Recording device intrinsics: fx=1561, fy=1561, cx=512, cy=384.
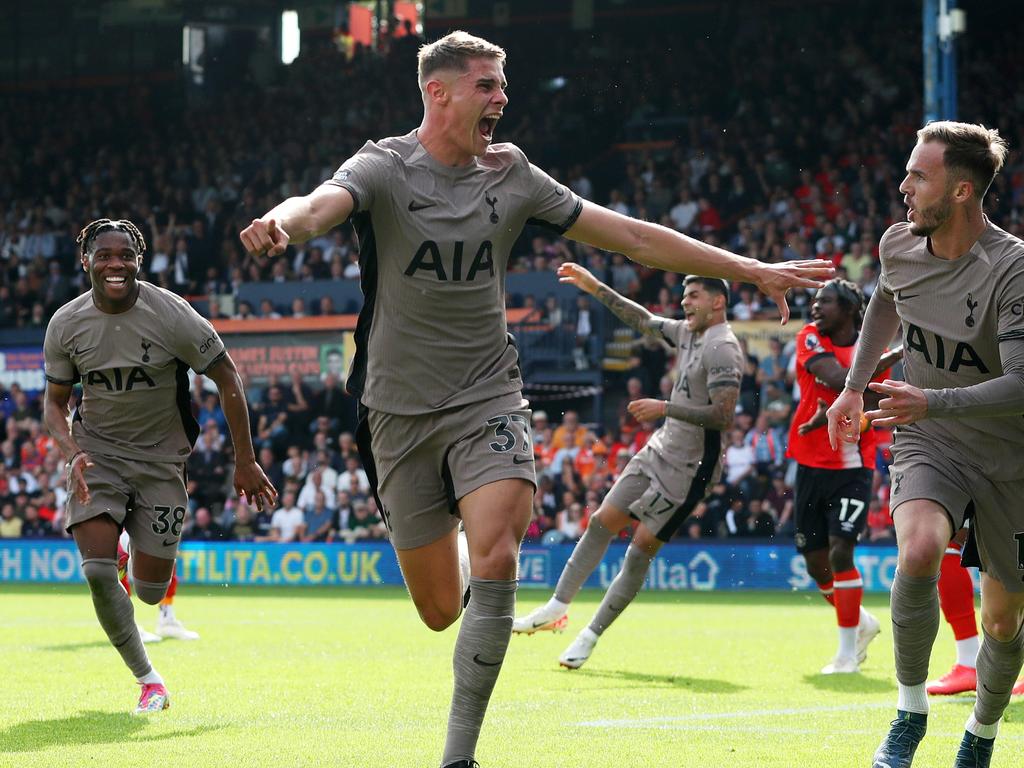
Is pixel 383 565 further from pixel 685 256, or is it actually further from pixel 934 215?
pixel 934 215

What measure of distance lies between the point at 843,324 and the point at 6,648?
21.6ft

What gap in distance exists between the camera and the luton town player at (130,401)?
26.4 ft

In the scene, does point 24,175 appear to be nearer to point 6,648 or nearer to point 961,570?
point 6,648

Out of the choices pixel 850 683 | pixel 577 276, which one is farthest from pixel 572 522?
pixel 577 276

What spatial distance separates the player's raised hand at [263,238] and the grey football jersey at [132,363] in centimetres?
352

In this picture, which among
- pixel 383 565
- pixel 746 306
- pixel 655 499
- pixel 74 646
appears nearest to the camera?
pixel 655 499

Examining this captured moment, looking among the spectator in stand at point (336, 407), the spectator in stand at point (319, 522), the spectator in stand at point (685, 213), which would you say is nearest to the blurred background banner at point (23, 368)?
the spectator in stand at point (336, 407)

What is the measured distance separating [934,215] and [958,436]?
818mm

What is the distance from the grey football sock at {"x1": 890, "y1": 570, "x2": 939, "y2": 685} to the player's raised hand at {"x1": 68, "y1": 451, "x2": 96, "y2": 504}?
4.07m

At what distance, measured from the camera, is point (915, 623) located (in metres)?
5.58

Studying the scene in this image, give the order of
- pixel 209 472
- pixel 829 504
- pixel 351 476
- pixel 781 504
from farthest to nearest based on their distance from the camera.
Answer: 1. pixel 209 472
2. pixel 351 476
3. pixel 781 504
4. pixel 829 504

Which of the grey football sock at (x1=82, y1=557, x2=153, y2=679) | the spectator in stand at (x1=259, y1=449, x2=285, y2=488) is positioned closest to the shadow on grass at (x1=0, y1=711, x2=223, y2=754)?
the grey football sock at (x1=82, y1=557, x2=153, y2=679)

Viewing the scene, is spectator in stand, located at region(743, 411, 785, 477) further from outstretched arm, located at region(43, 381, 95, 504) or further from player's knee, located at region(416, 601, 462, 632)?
player's knee, located at region(416, 601, 462, 632)

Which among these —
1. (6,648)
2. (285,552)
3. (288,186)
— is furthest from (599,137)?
(6,648)
